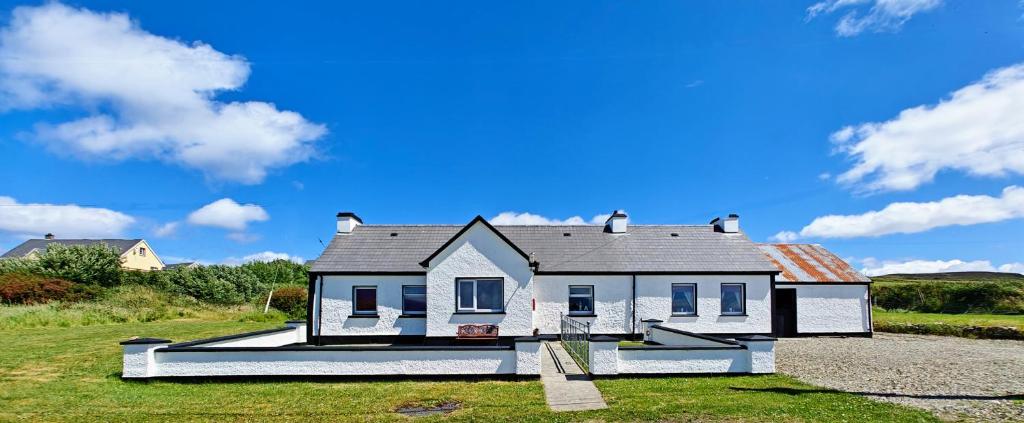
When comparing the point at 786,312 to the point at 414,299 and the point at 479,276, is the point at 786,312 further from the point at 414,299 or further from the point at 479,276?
the point at 414,299

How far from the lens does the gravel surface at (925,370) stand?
8.57m

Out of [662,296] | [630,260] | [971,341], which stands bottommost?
[971,341]

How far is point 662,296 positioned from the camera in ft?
62.7

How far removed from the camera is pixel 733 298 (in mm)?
19484

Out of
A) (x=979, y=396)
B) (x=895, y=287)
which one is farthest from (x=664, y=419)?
(x=895, y=287)

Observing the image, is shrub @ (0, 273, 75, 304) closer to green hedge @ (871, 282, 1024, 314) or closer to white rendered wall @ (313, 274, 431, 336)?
white rendered wall @ (313, 274, 431, 336)

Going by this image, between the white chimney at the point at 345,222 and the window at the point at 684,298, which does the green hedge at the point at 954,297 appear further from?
the white chimney at the point at 345,222

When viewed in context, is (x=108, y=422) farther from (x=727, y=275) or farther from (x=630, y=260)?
(x=727, y=275)

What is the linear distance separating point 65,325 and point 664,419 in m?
25.9

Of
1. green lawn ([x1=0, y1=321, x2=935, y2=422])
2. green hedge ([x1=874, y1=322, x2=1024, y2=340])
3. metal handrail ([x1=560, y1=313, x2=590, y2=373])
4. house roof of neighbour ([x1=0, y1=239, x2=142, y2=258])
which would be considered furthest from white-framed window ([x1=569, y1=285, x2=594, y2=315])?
house roof of neighbour ([x1=0, y1=239, x2=142, y2=258])

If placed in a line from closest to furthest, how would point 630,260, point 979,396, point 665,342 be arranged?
point 979,396, point 665,342, point 630,260

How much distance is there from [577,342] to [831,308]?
1269 cm

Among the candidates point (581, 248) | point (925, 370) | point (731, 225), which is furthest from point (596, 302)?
point (925, 370)

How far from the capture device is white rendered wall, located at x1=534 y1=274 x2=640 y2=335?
1884cm
